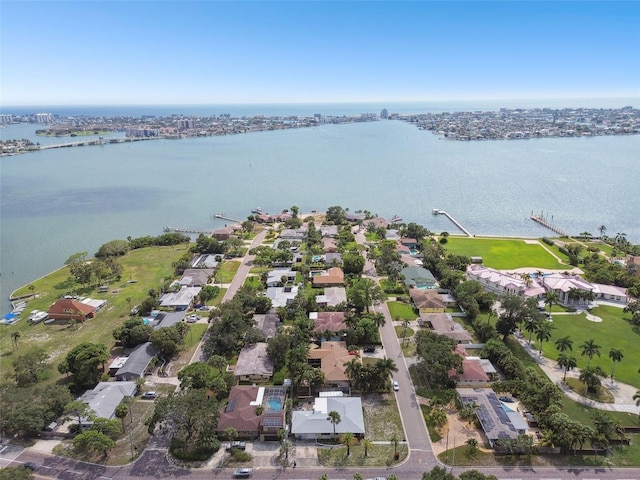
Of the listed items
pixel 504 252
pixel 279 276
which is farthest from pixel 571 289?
pixel 279 276

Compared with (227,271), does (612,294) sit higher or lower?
higher

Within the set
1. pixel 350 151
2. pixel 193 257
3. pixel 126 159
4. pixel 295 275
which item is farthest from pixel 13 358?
pixel 350 151

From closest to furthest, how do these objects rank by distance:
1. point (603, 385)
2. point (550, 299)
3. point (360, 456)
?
point (360, 456)
point (603, 385)
point (550, 299)

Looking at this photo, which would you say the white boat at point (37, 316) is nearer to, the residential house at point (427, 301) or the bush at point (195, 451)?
the bush at point (195, 451)

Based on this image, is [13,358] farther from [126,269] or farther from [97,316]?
[126,269]

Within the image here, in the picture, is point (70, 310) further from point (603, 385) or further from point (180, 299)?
point (603, 385)

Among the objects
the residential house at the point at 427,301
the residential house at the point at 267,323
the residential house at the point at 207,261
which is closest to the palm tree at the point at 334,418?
the residential house at the point at 267,323

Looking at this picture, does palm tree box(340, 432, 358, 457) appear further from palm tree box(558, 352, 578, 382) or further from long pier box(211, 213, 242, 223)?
long pier box(211, 213, 242, 223)
